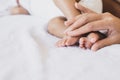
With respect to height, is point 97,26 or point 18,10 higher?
point 97,26

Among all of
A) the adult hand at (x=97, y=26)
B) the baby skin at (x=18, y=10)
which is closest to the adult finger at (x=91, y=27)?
the adult hand at (x=97, y=26)

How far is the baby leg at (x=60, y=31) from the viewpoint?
0.75 metres

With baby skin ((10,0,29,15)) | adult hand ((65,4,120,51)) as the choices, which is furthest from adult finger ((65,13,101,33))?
baby skin ((10,0,29,15))

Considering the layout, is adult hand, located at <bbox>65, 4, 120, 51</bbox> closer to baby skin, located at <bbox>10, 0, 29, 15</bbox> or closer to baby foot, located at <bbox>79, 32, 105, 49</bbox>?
baby foot, located at <bbox>79, 32, 105, 49</bbox>

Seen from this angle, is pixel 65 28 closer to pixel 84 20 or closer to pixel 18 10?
pixel 84 20

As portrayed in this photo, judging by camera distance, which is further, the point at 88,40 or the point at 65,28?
the point at 65,28

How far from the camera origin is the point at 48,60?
65 cm

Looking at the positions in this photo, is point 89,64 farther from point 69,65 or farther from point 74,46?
point 74,46

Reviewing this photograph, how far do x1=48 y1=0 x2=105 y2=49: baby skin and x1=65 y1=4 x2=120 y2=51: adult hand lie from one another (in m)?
0.02

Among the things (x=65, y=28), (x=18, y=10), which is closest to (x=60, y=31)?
(x=65, y=28)

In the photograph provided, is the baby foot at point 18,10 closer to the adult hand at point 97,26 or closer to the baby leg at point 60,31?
the baby leg at point 60,31

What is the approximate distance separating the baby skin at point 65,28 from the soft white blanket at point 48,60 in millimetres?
22

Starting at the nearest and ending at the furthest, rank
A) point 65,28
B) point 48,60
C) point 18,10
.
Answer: point 48,60
point 65,28
point 18,10

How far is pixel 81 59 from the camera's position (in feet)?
2.11
